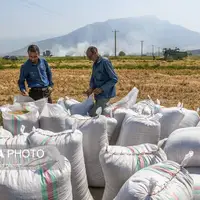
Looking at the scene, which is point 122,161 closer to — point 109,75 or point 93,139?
point 93,139

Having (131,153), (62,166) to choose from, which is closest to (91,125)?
(131,153)

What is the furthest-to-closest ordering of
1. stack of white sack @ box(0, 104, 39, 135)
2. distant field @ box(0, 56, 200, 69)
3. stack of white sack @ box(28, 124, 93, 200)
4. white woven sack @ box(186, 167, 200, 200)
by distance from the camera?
1. distant field @ box(0, 56, 200, 69)
2. stack of white sack @ box(0, 104, 39, 135)
3. stack of white sack @ box(28, 124, 93, 200)
4. white woven sack @ box(186, 167, 200, 200)

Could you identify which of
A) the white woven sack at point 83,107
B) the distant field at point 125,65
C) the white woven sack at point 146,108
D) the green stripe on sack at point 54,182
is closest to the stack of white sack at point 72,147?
the green stripe on sack at point 54,182

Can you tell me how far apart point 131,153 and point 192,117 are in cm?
147

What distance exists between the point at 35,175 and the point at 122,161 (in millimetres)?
600

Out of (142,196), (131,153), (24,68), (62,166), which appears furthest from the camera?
(24,68)

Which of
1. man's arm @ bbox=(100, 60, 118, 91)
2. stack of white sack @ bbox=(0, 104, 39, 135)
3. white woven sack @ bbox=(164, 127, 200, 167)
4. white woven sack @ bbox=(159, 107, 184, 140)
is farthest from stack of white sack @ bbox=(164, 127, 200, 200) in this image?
man's arm @ bbox=(100, 60, 118, 91)

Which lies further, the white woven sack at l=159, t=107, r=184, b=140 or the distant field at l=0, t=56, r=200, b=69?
the distant field at l=0, t=56, r=200, b=69

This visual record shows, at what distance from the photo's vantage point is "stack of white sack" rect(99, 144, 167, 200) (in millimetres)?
2209

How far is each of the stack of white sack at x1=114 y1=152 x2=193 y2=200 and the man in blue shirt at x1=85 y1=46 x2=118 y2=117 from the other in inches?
75.7

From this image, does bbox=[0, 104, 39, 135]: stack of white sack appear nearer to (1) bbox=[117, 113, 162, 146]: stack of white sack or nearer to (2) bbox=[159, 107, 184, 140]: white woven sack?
→ (1) bbox=[117, 113, 162, 146]: stack of white sack

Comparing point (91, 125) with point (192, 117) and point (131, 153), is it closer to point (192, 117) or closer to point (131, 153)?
point (131, 153)

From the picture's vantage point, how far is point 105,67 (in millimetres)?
3779

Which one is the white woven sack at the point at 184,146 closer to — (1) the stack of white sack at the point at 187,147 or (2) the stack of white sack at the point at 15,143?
(1) the stack of white sack at the point at 187,147
